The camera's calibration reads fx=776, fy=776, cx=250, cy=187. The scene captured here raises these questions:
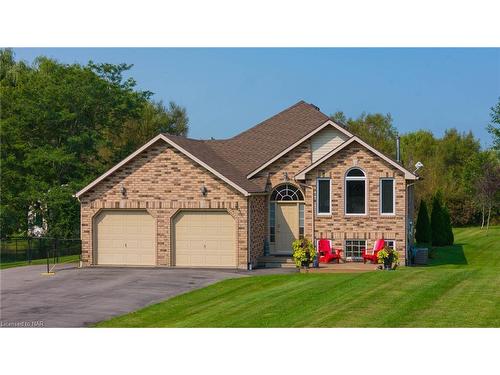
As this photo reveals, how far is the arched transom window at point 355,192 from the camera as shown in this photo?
3022 centimetres

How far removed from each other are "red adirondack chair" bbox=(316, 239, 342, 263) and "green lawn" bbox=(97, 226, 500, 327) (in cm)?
475

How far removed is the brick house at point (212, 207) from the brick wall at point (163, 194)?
4 cm

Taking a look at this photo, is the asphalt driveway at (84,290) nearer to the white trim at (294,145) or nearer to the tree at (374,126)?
the white trim at (294,145)

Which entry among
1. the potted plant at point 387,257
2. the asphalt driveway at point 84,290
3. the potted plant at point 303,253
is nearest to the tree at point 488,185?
the potted plant at point 387,257

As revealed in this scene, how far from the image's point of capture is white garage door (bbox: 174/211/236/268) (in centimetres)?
2942

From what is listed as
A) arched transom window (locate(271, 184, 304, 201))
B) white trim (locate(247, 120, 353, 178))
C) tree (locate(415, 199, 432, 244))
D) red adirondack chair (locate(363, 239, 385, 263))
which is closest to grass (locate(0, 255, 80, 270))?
white trim (locate(247, 120, 353, 178))

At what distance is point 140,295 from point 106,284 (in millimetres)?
2829

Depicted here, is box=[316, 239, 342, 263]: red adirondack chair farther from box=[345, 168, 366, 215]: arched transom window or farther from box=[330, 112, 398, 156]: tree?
box=[330, 112, 398, 156]: tree

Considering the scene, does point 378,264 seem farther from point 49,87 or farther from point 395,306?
point 49,87

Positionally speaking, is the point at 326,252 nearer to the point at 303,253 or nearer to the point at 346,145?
the point at 303,253

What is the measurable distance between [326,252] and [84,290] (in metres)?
10.6

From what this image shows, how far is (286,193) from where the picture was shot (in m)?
32.3

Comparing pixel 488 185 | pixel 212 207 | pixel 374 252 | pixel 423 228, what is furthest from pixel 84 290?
pixel 488 185
